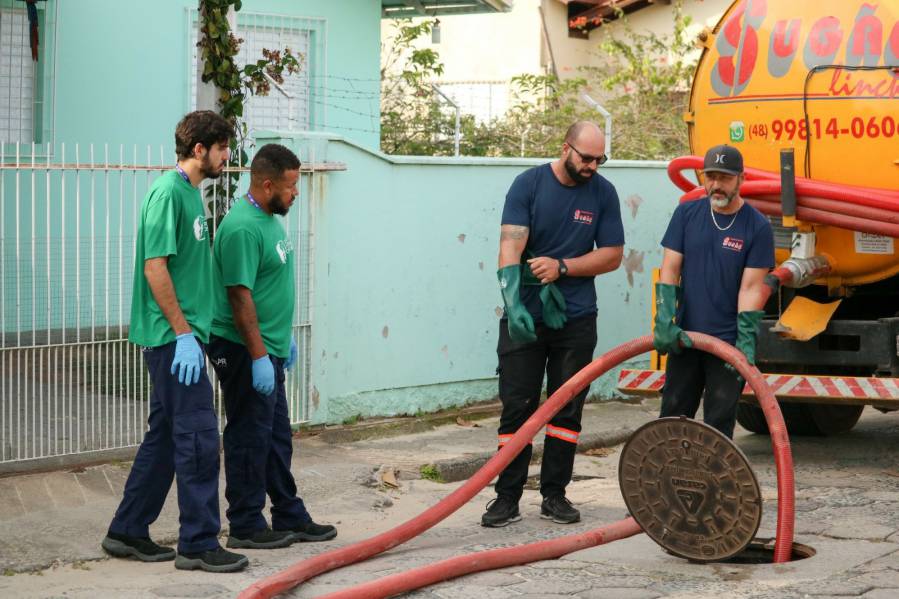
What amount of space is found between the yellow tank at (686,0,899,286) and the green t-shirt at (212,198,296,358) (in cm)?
333

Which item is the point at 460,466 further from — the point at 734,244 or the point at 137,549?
the point at 137,549

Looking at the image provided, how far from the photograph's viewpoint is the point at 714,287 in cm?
666

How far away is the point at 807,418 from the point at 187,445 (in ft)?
17.0

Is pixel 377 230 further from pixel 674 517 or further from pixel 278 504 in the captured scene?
pixel 674 517

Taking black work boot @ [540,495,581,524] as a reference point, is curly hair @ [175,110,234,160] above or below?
above

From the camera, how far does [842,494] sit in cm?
786

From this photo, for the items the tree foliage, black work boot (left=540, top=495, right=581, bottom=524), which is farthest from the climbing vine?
the tree foliage

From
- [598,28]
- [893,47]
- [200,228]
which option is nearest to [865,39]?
[893,47]

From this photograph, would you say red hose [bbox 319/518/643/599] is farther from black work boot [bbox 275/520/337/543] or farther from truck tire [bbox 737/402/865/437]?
→ truck tire [bbox 737/402/865/437]

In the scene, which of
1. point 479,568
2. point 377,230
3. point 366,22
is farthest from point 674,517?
point 366,22

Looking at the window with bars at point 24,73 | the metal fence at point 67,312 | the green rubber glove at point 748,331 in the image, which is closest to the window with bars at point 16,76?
the window with bars at point 24,73

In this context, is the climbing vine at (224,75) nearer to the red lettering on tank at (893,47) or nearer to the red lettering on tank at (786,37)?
the red lettering on tank at (786,37)

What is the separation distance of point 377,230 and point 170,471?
3.51m

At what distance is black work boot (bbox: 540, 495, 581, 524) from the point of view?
710cm
